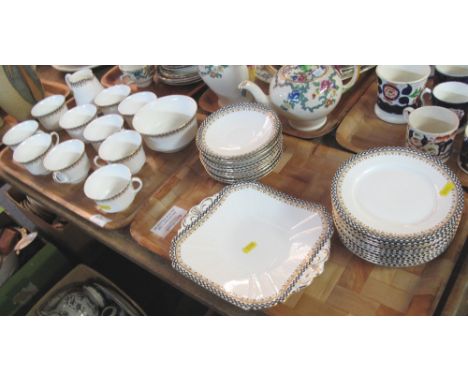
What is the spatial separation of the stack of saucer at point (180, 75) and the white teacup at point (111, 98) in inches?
4.8

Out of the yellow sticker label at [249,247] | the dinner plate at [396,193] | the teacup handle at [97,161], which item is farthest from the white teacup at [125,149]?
the dinner plate at [396,193]

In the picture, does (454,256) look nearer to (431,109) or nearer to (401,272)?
(401,272)

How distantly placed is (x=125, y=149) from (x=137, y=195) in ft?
0.44

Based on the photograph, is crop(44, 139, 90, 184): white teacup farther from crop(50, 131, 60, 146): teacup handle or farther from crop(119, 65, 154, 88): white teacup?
crop(119, 65, 154, 88): white teacup

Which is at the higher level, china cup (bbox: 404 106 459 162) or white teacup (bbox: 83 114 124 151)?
white teacup (bbox: 83 114 124 151)

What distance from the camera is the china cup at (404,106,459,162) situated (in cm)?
78

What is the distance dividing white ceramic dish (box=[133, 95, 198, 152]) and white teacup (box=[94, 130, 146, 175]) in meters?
0.03

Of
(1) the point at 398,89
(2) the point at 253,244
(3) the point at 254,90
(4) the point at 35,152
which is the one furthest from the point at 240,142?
(4) the point at 35,152

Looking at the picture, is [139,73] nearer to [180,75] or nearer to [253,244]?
[180,75]

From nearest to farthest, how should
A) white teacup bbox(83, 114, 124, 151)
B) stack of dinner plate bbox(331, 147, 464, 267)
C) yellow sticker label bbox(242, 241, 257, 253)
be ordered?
stack of dinner plate bbox(331, 147, 464, 267), yellow sticker label bbox(242, 241, 257, 253), white teacup bbox(83, 114, 124, 151)

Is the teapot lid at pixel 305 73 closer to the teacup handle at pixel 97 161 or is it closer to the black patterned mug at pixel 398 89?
the black patterned mug at pixel 398 89

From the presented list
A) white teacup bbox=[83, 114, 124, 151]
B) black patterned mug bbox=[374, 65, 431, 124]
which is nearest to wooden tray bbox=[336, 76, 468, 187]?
black patterned mug bbox=[374, 65, 431, 124]

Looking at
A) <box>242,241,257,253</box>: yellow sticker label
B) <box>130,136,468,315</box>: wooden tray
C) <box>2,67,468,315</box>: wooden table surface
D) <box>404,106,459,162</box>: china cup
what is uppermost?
<box>404,106,459,162</box>: china cup

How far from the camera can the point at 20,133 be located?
115cm
